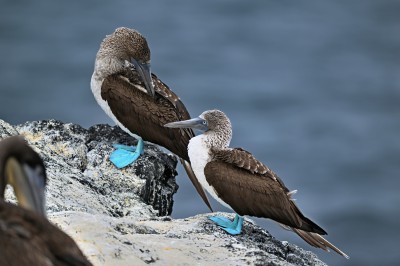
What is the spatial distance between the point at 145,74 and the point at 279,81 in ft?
37.4

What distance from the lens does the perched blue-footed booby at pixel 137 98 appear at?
12.0 meters

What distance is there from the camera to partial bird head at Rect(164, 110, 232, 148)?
10.9 metres

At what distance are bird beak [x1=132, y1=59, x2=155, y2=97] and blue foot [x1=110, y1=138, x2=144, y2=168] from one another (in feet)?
4.59

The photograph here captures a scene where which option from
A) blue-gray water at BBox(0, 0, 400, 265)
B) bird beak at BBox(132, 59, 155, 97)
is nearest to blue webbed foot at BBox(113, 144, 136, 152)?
bird beak at BBox(132, 59, 155, 97)

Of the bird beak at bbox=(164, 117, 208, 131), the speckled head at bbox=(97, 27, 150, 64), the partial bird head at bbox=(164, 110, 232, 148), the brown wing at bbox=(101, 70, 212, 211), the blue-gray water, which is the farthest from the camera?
the blue-gray water

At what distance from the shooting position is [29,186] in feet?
19.5

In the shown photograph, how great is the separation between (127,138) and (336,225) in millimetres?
8017

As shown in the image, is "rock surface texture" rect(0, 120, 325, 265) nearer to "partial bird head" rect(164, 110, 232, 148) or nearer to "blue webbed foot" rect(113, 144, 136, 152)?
"blue webbed foot" rect(113, 144, 136, 152)

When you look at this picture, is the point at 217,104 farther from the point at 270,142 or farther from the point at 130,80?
the point at 130,80

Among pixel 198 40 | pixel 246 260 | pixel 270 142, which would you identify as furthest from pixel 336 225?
pixel 246 260

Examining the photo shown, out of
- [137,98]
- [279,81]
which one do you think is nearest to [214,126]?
[137,98]

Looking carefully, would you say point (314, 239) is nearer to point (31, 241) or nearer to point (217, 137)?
point (217, 137)

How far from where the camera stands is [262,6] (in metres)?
26.7

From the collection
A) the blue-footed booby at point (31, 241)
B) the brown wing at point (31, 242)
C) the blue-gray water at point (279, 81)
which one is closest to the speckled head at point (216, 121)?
the blue-footed booby at point (31, 241)
